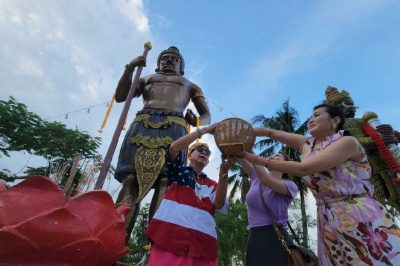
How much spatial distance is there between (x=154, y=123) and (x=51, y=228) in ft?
7.65

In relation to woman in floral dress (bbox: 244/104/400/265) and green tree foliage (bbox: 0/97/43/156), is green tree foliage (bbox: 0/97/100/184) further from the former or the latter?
woman in floral dress (bbox: 244/104/400/265)

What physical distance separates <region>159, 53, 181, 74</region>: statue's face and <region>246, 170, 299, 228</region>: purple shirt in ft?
6.86

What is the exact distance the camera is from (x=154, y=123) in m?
3.67

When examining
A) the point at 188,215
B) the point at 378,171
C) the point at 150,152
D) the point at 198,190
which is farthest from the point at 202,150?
the point at 378,171

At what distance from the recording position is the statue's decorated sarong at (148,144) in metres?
3.41

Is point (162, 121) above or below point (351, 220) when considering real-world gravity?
above

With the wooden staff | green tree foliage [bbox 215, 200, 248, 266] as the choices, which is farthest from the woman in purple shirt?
green tree foliage [bbox 215, 200, 248, 266]

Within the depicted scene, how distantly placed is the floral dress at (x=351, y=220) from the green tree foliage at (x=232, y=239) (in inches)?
545

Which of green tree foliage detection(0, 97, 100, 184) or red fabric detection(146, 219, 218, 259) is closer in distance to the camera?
red fabric detection(146, 219, 218, 259)

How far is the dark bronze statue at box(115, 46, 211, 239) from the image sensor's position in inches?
134

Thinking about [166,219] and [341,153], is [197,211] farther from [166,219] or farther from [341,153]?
[341,153]

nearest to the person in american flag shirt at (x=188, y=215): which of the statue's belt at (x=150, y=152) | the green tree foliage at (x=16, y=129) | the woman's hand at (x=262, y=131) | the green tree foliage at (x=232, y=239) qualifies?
the woman's hand at (x=262, y=131)

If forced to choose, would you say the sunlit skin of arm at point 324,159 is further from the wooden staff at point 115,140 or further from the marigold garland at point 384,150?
the marigold garland at point 384,150

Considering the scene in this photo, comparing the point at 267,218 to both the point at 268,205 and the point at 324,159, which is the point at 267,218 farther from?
the point at 324,159
